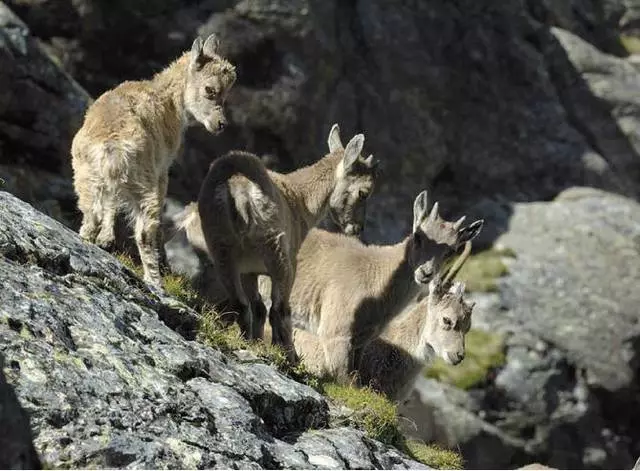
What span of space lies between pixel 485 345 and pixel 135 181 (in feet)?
61.0

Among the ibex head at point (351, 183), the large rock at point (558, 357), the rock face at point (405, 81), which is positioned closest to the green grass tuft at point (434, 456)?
the ibex head at point (351, 183)

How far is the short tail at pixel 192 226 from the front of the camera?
58.5 ft

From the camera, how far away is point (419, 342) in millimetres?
19594

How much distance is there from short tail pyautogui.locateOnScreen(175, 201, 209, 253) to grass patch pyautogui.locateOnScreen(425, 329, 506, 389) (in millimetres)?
13021

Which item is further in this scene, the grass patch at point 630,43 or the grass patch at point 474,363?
the grass patch at point 630,43

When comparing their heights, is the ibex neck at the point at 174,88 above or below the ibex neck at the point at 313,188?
above

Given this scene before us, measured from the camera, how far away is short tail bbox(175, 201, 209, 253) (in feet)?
58.5

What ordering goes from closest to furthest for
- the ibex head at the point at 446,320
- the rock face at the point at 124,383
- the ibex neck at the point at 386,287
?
the rock face at the point at 124,383 → the ibex neck at the point at 386,287 → the ibex head at the point at 446,320

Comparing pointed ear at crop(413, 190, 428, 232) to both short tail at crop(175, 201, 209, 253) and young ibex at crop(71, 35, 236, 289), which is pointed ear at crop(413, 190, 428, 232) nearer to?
short tail at crop(175, 201, 209, 253)

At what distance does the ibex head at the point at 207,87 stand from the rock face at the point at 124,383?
346 cm

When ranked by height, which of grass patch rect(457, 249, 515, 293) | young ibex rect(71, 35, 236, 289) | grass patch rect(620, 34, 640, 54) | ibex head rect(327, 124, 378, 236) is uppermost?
young ibex rect(71, 35, 236, 289)

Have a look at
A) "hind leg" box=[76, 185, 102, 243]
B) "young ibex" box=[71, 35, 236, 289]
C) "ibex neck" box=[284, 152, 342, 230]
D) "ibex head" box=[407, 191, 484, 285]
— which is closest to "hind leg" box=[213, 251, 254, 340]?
"young ibex" box=[71, 35, 236, 289]

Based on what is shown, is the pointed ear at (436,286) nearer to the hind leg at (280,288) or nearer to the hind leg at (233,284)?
the hind leg at (280,288)

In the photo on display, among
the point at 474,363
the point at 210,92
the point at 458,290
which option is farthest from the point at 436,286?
the point at 474,363
